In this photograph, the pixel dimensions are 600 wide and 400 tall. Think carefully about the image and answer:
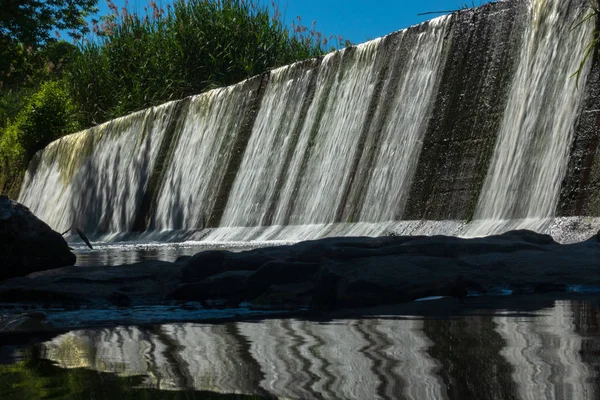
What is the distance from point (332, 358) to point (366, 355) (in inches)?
2.9

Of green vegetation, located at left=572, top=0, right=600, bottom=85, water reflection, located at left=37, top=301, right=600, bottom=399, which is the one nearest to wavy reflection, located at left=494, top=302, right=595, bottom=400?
water reflection, located at left=37, top=301, right=600, bottom=399

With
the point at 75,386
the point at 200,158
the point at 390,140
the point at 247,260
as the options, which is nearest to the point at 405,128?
the point at 390,140

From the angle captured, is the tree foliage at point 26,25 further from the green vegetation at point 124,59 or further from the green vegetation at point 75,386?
the green vegetation at point 75,386

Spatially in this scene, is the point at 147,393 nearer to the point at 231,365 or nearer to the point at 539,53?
the point at 231,365

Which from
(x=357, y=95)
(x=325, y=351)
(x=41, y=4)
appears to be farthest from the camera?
(x=41, y=4)

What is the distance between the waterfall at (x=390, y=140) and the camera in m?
8.70

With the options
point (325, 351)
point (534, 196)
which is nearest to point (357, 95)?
point (534, 196)

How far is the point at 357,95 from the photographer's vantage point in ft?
40.1

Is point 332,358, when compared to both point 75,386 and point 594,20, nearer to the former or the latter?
point 75,386

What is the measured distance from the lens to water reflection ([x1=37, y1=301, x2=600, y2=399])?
160cm

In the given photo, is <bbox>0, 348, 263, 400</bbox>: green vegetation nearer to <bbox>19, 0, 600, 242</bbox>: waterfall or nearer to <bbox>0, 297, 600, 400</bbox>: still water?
<bbox>0, 297, 600, 400</bbox>: still water

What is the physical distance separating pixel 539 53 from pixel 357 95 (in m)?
3.40

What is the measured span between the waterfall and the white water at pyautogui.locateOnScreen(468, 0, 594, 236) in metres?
0.01

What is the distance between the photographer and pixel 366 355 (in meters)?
2.03
